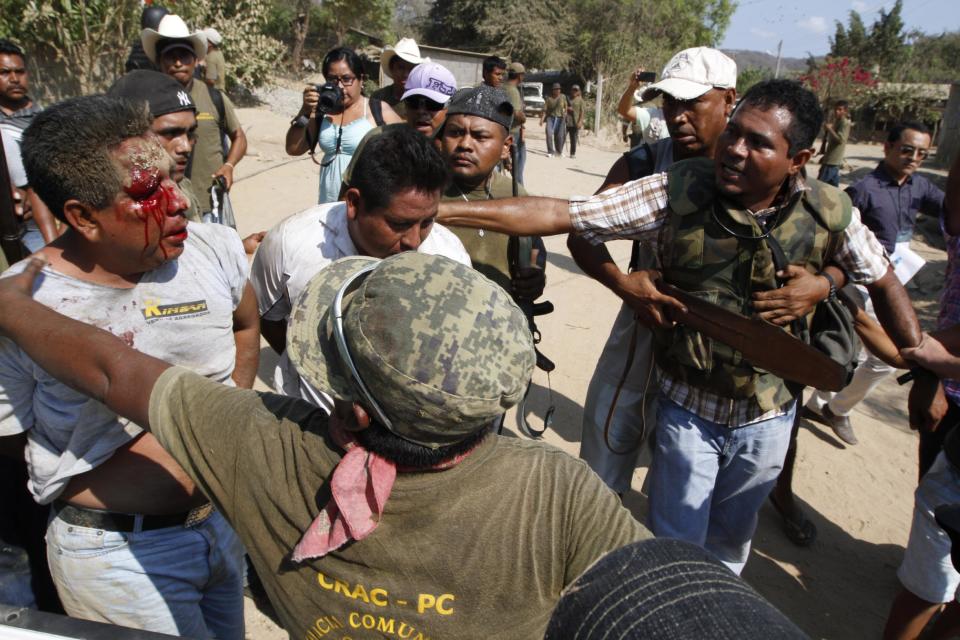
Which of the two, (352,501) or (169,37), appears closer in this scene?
(352,501)

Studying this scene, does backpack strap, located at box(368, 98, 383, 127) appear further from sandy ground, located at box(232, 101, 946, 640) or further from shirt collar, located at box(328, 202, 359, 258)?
shirt collar, located at box(328, 202, 359, 258)

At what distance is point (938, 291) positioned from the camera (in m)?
7.79

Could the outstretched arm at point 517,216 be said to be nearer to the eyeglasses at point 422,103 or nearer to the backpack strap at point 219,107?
the eyeglasses at point 422,103

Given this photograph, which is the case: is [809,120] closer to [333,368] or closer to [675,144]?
[675,144]

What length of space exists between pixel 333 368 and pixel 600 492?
0.51m

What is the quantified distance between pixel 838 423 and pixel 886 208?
152 cm

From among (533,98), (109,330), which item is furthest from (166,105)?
(533,98)

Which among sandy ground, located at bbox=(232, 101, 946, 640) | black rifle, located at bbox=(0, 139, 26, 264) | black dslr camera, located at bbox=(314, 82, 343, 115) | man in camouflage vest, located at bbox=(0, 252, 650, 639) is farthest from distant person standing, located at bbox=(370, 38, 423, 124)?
man in camouflage vest, located at bbox=(0, 252, 650, 639)

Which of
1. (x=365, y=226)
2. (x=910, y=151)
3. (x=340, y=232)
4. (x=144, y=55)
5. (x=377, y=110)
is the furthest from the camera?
(x=144, y=55)

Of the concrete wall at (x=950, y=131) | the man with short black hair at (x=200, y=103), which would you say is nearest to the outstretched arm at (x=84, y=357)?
the man with short black hair at (x=200, y=103)

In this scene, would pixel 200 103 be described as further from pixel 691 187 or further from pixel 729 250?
pixel 729 250

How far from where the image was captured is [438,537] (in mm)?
1080

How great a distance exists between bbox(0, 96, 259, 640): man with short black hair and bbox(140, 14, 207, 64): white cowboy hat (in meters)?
3.24

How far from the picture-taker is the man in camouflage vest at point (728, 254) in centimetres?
210
